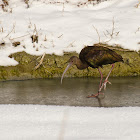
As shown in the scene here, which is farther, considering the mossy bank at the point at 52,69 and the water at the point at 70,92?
the mossy bank at the point at 52,69

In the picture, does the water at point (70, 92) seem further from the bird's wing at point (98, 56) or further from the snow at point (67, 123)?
the bird's wing at point (98, 56)

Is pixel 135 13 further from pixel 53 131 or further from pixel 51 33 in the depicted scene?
pixel 53 131

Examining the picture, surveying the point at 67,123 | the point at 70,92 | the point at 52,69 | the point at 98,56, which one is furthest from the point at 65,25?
the point at 67,123

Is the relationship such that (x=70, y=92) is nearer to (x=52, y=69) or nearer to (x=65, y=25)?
(x=52, y=69)

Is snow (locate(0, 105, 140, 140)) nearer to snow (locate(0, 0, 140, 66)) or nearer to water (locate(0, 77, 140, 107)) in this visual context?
water (locate(0, 77, 140, 107))

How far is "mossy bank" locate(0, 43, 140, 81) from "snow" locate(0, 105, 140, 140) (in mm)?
1969

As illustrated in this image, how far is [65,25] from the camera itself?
6.57 m

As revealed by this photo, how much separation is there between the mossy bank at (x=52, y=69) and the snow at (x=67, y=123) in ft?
6.46

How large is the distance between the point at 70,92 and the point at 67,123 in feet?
4.64

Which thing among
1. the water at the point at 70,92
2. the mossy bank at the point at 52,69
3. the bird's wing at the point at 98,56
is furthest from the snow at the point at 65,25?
the bird's wing at the point at 98,56

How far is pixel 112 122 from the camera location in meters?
2.86

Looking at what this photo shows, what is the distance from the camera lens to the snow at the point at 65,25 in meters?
5.80

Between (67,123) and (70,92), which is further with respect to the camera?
(70,92)

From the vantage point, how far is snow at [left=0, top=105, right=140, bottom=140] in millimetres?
2486
